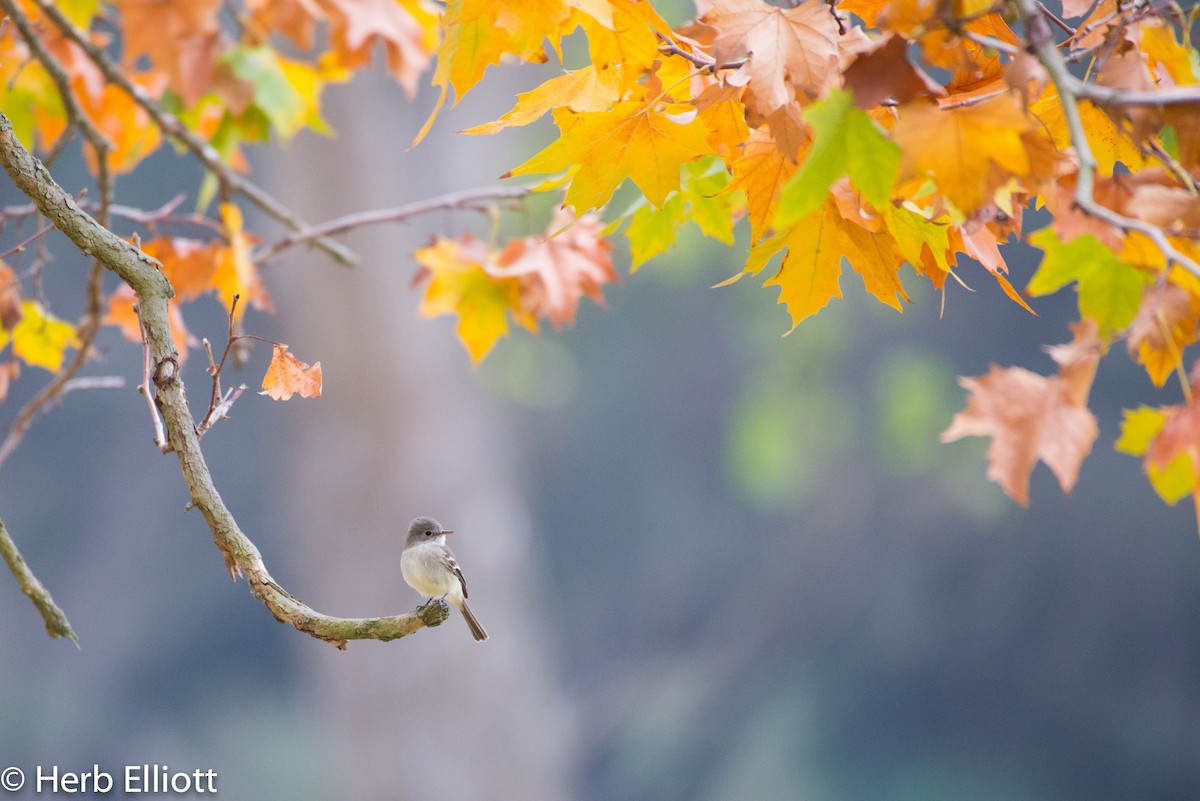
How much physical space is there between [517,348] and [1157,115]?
4017 millimetres

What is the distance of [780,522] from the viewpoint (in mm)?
4969

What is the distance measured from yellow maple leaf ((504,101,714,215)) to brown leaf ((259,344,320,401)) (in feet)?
0.63

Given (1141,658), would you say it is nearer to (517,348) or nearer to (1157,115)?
(517,348)

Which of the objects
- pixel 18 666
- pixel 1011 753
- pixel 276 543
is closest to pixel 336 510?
pixel 276 543

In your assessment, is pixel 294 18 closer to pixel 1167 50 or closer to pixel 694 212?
pixel 694 212

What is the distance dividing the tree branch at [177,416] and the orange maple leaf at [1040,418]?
298 millimetres

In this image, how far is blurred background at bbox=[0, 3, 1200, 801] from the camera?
3885 mm

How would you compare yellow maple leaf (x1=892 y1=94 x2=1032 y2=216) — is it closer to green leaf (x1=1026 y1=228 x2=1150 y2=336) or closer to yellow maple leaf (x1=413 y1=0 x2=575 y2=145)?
green leaf (x1=1026 y1=228 x2=1150 y2=336)

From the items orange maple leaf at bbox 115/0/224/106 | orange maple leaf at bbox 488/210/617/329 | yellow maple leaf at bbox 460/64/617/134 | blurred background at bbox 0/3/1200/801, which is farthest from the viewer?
blurred background at bbox 0/3/1200/801

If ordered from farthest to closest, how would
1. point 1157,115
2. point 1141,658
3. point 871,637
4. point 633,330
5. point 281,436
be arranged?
point 633,330, point 871,637, point 1141,658, point 281,436, point 1157,115

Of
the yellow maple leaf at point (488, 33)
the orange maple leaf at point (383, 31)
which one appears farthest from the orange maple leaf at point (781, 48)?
the orange maple leaf at point (383, 31)

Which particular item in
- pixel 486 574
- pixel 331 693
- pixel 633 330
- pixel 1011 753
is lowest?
pixel 1011 753

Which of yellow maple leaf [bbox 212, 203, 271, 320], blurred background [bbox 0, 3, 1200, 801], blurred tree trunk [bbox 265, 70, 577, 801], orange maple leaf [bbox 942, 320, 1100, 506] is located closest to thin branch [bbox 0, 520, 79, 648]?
yellow maple leaf [bbox 212, 203, 271, 320]

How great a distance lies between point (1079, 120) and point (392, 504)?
9.05 ft
